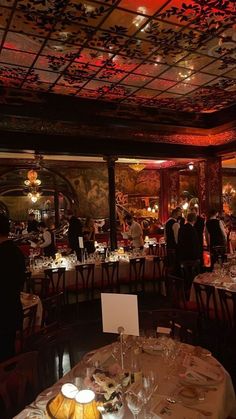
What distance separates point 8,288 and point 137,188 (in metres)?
11.8

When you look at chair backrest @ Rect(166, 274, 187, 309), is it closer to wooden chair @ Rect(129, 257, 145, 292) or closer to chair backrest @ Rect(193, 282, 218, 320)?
chair backrest @ Rect(193, 282, 218, 320)

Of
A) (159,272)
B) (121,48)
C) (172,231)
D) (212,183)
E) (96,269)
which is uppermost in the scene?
(121,48)

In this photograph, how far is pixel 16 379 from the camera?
2295 millimetres

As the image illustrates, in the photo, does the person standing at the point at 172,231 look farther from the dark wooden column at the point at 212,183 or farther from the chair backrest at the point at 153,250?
the dark wooden column at the point at 212,183

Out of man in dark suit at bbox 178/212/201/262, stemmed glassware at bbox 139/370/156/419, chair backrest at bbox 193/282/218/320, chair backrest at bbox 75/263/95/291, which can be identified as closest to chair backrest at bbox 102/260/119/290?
chair backrest at bbox 75/263/95/291

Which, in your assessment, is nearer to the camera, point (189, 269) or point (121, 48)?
point (121, 48)

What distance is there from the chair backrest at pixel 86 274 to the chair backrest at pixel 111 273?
293 mm

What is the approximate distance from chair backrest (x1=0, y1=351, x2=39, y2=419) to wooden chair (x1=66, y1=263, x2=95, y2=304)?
13.5ft

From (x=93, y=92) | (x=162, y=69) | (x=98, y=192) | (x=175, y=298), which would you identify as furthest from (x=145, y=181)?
(x=175, y=298)

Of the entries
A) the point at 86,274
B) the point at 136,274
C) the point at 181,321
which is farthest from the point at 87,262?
the point at 181,321

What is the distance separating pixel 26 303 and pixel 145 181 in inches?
428

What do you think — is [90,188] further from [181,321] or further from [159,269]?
[181,321]

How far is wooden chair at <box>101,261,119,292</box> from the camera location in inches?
276

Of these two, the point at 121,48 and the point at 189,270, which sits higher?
the point at 121,48
